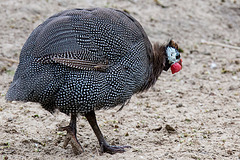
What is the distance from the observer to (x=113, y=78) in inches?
143

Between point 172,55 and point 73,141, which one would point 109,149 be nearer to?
point 73,141

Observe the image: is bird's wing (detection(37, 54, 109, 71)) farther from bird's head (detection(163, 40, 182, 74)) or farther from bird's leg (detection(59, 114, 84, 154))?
bird's head (detection(163, 40, 182, 74))

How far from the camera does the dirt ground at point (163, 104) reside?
3.86m

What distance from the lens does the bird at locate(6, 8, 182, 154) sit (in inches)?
136

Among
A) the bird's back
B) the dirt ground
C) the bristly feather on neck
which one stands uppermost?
the bird's back

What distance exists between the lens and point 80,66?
Answer: 3.47 metres

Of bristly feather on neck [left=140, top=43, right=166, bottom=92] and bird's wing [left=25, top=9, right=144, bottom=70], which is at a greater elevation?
bird's wing [left=25, top=9, right=144, bottom=70]

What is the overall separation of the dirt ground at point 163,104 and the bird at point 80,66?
44 cm

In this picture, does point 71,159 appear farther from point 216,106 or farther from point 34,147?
point 216,106

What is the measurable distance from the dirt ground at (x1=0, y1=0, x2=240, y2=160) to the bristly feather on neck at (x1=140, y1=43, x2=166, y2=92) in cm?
57

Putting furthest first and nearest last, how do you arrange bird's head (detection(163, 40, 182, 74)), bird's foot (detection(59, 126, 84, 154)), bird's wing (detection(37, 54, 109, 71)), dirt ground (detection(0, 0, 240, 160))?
bird's head (detection(163, 40, 182, 74)) → dirt ground (detection(0, 0, 240, 160)) → bird's foot (detection(59, 126, 84, 154)) → bird's wing (detection(37, 54, 109, 71))

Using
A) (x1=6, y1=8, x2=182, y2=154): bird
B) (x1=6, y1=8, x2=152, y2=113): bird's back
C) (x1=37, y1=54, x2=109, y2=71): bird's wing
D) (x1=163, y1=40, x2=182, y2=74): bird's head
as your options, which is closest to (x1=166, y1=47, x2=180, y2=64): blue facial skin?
(x1=163, y1=40, x2=182, y2=74): bird's head

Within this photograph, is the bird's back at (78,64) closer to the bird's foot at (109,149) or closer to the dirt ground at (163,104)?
the bird's foot at (109,149)

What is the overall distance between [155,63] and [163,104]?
945 mm
